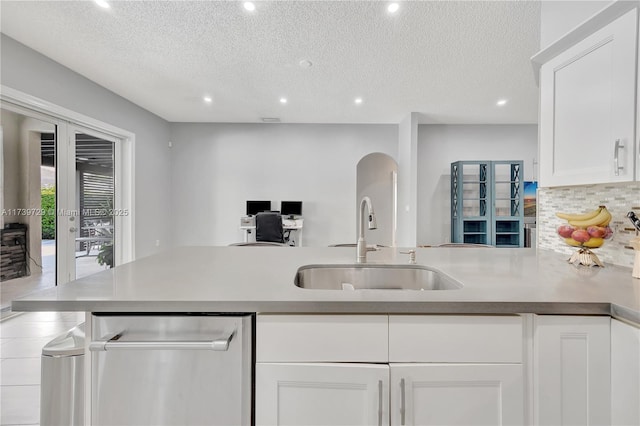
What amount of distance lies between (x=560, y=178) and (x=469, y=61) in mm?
2326

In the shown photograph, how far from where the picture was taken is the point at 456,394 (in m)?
0.81

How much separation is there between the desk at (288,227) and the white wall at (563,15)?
424 centimetres

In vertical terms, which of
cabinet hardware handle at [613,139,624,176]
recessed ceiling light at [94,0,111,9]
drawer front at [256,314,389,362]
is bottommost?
drawer front at [256,314,389,362]

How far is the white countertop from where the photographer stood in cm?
80

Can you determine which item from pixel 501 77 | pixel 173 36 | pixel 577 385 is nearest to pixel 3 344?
pixel 173 36

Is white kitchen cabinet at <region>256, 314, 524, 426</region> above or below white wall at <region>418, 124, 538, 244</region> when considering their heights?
below

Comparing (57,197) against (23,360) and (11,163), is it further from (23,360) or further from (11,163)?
(23,360)

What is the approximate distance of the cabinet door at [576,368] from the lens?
80 centimetres

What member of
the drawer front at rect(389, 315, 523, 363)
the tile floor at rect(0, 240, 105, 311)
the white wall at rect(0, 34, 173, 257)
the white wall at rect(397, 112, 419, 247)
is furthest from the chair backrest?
the drawer front at rect(389, 315, 523, 363)

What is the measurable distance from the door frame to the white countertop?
2.91 metres

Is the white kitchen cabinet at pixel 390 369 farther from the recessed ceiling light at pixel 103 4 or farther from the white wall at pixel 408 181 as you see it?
the white wall at pixel 408 181

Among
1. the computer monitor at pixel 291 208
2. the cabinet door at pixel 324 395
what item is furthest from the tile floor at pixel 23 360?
the computer monitor at pixel 291 208

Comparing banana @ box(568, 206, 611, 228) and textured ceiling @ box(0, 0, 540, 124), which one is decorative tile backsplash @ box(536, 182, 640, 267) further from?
textured ceiling @ box(0, 0, 540, 124)

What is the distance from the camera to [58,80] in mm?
3209
